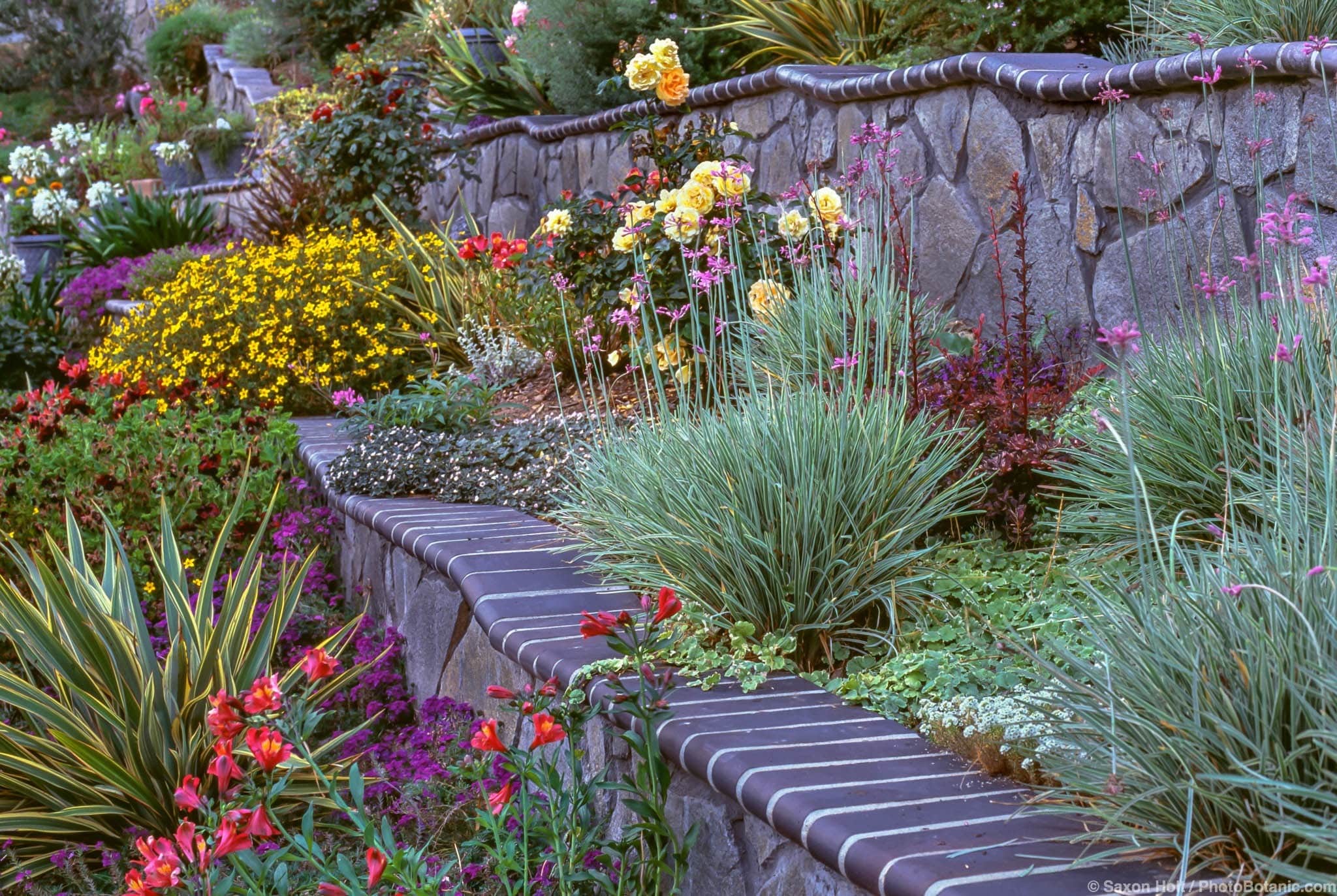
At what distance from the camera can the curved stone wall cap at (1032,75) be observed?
3.52 m

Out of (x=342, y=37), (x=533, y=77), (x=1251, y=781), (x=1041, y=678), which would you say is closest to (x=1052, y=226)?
(x=1041, y=678)

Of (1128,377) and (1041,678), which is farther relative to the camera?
(1128,377)

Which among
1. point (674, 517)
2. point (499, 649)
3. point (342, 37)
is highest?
point (342, 37)

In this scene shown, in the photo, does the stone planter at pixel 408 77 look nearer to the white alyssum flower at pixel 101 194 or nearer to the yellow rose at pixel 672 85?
the white alyssum flower at pixel 101 194

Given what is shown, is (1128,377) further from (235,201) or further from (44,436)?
(235,201)

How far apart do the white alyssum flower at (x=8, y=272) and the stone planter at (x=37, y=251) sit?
7.07ft

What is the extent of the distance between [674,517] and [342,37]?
12.6 metres

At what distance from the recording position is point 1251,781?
1.44 meters

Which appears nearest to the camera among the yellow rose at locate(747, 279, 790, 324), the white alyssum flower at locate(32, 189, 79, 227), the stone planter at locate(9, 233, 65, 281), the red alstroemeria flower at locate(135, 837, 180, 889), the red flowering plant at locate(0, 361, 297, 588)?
the red alstroemeria flower at locate(135, 837, 180, 889)

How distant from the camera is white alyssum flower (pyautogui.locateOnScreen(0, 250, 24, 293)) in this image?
951cm

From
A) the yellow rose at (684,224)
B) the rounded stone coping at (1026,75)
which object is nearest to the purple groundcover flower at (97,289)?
the rounded stone coping at (1026,75)

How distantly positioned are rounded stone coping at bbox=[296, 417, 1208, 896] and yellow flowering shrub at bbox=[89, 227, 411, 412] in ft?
11.2

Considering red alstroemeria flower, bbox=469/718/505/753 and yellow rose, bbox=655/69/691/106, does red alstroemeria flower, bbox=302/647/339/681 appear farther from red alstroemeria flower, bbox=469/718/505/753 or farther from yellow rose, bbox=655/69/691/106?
yellow rose, bbox=655/69/691/106

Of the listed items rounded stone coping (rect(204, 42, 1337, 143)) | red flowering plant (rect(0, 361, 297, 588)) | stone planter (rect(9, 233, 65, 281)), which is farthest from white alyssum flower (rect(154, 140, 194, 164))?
red flowering plant (rect(0, 361, 297, 588))
